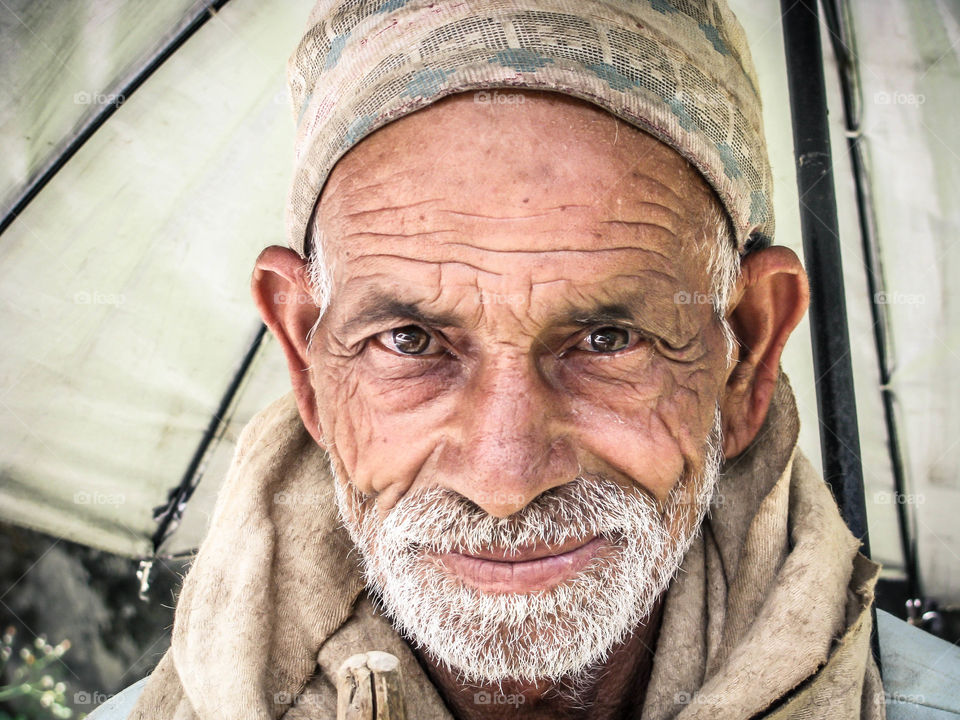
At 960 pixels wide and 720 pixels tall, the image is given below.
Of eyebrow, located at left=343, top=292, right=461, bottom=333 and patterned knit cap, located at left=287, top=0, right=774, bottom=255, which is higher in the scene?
patterned knit cap, located at left=287, top=0, right=774, bottom=255

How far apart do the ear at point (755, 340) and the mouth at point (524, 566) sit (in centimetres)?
59

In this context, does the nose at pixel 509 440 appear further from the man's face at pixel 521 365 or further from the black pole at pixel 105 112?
the black pole at pixel 105 112

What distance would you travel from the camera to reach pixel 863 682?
6.47 feet

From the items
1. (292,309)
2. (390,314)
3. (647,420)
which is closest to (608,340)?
(647,420)

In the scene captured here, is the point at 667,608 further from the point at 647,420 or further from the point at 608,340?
the point at 608,340

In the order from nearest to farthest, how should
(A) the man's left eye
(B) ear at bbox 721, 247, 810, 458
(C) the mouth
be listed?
(C) the mouth → (A) the man's left eye → (B) ear at bbox 721, 247, 810, 458

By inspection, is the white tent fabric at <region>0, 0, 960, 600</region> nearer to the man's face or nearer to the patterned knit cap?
the patterned knit cap

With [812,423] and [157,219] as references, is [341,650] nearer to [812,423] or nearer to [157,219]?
[157,219]

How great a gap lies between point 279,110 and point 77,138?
693 millimetres

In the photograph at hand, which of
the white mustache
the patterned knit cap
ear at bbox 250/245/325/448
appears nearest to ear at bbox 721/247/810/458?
the patterned knit cap

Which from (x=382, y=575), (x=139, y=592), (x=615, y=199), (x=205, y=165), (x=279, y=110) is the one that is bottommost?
(x=139, y=592)

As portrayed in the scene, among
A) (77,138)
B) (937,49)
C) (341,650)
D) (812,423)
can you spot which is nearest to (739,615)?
(341,650)

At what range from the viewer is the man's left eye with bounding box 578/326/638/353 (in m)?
1.95

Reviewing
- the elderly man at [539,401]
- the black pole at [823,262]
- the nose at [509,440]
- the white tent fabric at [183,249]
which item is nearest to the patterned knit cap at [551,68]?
the elderly man at [539,401]
